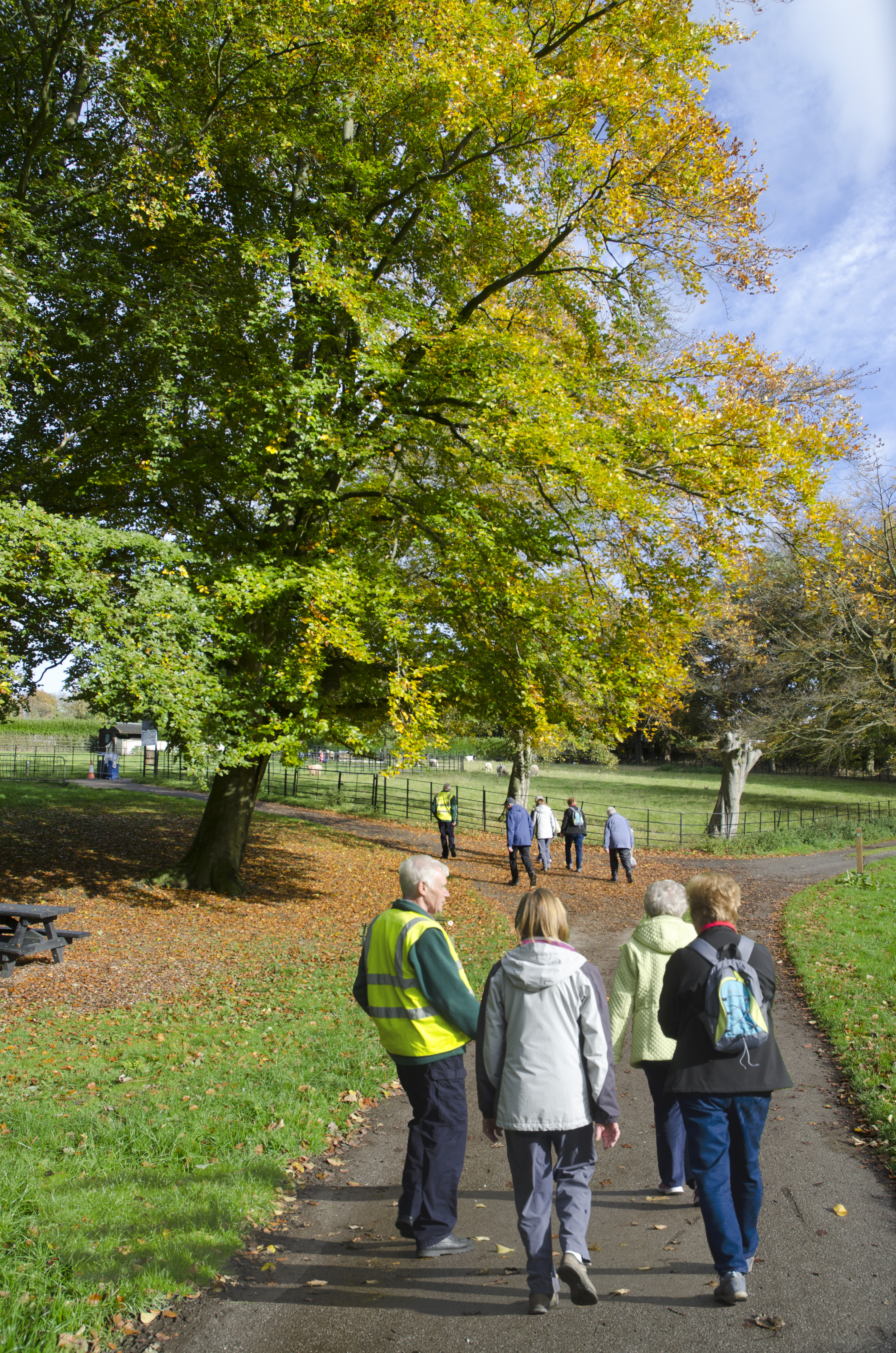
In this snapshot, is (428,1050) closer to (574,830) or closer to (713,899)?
(713,899)

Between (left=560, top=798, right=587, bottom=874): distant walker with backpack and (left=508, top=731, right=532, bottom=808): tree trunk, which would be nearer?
(left=560, top=798, right=587, bottom=874): distant walker with backpack

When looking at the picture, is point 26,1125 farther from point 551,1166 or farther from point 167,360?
point 167,360

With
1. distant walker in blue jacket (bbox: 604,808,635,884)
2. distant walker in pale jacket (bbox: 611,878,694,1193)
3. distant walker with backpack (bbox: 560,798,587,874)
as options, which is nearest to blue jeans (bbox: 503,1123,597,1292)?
distant walker in pale jacket (bbox: 611,878,694,1193)

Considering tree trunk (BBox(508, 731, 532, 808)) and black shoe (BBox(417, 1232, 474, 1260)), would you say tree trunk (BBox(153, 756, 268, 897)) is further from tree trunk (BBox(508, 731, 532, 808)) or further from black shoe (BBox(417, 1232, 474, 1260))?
black shoe (BBox(417, 1232, 474, 1260))

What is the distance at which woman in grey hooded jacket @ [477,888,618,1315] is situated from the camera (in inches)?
132

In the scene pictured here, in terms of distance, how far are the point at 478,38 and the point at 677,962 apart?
10759mm

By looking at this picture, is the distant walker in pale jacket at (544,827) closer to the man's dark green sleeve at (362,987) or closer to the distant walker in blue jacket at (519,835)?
the distant walker in blue jacket at (519,835)

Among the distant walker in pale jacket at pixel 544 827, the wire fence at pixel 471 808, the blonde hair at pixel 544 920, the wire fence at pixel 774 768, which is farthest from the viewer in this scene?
the wire fence at pixel 774 768

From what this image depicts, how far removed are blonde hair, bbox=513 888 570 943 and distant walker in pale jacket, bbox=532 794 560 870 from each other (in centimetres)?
1291

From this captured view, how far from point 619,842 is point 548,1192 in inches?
535

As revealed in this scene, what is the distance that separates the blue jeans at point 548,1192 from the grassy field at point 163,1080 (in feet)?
4.69

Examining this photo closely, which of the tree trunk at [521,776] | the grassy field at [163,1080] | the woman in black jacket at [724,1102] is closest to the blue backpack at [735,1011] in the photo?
the woman in black jacket at [724,1102]

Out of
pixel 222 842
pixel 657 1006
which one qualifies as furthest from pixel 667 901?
pixel 222 842

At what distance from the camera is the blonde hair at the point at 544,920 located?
11.5ft
